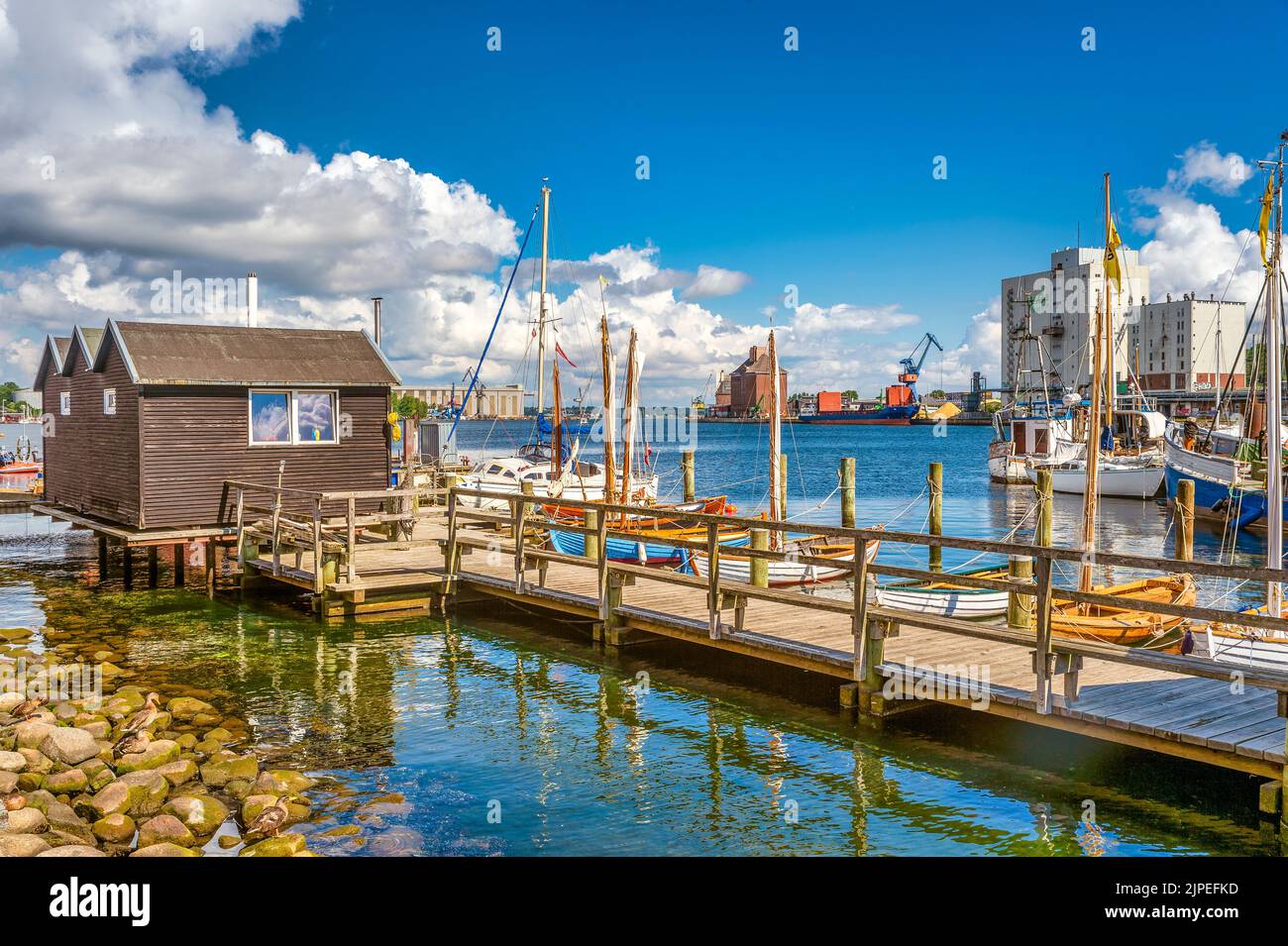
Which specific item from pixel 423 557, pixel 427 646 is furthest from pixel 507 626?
pixel 423 557

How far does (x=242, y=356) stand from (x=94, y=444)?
5355mm

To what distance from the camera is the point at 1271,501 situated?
13.3 meters

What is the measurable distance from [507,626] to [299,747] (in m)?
6.89

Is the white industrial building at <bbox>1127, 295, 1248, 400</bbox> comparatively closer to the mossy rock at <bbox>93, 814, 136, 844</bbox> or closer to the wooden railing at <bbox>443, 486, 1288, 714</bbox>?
the wooden railing at <bbox>443, 486, 1288, 714</bbox>

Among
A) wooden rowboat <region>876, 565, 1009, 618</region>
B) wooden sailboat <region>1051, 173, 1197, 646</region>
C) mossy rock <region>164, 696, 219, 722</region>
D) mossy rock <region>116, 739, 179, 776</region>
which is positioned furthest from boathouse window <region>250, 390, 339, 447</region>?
wooden sailboat <region>1051, 173, 1197, 646</region>

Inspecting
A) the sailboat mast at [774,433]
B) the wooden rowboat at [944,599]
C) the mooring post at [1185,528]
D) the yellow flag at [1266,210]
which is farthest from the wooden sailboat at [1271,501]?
the sailboat mast at [774,433]

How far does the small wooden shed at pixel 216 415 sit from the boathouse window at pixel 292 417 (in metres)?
0.02

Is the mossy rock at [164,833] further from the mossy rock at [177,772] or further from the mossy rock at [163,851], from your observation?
the mossy rock at [177,772]

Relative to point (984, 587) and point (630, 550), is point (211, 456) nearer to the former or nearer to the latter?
point (630, 550)

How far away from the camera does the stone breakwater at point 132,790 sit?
8930 millimetres

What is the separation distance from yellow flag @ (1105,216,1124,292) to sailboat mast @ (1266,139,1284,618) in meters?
2.59

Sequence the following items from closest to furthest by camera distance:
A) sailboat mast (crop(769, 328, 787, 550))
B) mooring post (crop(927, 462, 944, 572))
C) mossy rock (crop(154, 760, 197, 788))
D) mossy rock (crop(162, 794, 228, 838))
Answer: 1. mossy rock (crop(162, 794, 228, 838))
2. mossy rock (crop(154, 760, 197, 788))
3. sailboat mast (crop(769, 328, 787, 550))
4. mooring post (crop(927, 462, 944, 572))

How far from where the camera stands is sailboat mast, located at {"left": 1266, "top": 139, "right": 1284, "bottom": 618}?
13.0 metres

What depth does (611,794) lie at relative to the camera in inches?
420
